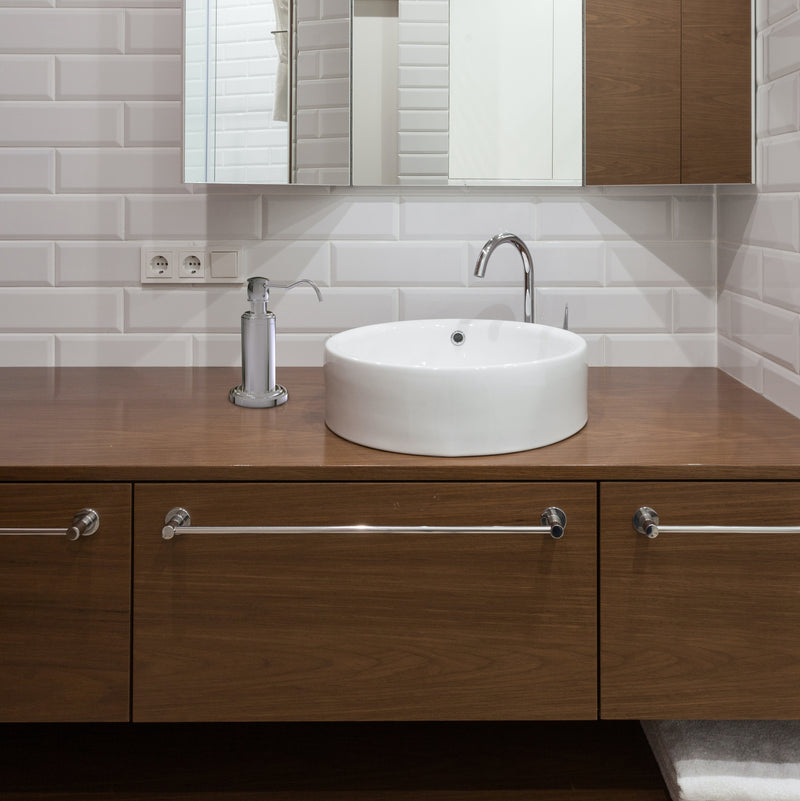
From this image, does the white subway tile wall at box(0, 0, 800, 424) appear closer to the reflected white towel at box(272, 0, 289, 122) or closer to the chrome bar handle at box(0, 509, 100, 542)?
the reflected white towel at box(272, 0, 289, 122)

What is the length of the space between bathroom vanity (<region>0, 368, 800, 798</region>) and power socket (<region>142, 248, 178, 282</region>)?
0.67m

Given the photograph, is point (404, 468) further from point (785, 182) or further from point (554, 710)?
point (785, 182)

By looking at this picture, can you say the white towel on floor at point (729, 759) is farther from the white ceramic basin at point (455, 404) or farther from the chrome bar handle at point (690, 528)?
the white ceramic basin at point (455, 404)

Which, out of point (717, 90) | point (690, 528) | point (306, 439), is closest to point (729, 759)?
point (690, 528)

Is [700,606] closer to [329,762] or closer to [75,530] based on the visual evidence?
[329,762]

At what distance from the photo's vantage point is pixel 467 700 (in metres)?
1.27

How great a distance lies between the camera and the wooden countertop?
1226 millimetres

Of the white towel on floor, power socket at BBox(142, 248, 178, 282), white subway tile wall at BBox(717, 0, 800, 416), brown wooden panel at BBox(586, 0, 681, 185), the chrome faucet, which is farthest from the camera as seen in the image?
power socket at BBox(142, 248, 178, 282)

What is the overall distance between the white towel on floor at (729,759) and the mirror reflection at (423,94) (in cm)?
105

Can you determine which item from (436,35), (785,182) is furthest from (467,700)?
(436,35)

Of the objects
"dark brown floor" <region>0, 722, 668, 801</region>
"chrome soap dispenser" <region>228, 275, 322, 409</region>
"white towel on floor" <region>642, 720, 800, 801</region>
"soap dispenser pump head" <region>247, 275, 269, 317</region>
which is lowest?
"dark brown floor" <region>0, 722, 668, 801</region>

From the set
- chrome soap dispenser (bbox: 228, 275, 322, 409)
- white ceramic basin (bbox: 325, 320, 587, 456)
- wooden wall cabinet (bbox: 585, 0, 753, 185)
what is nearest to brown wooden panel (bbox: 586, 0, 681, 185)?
wooden wall cabinet (bbox: 585, 0, 753, 185)

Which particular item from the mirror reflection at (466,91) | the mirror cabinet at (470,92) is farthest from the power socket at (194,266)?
the mirror reflection at (466,91)

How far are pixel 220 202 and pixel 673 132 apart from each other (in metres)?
0.91
